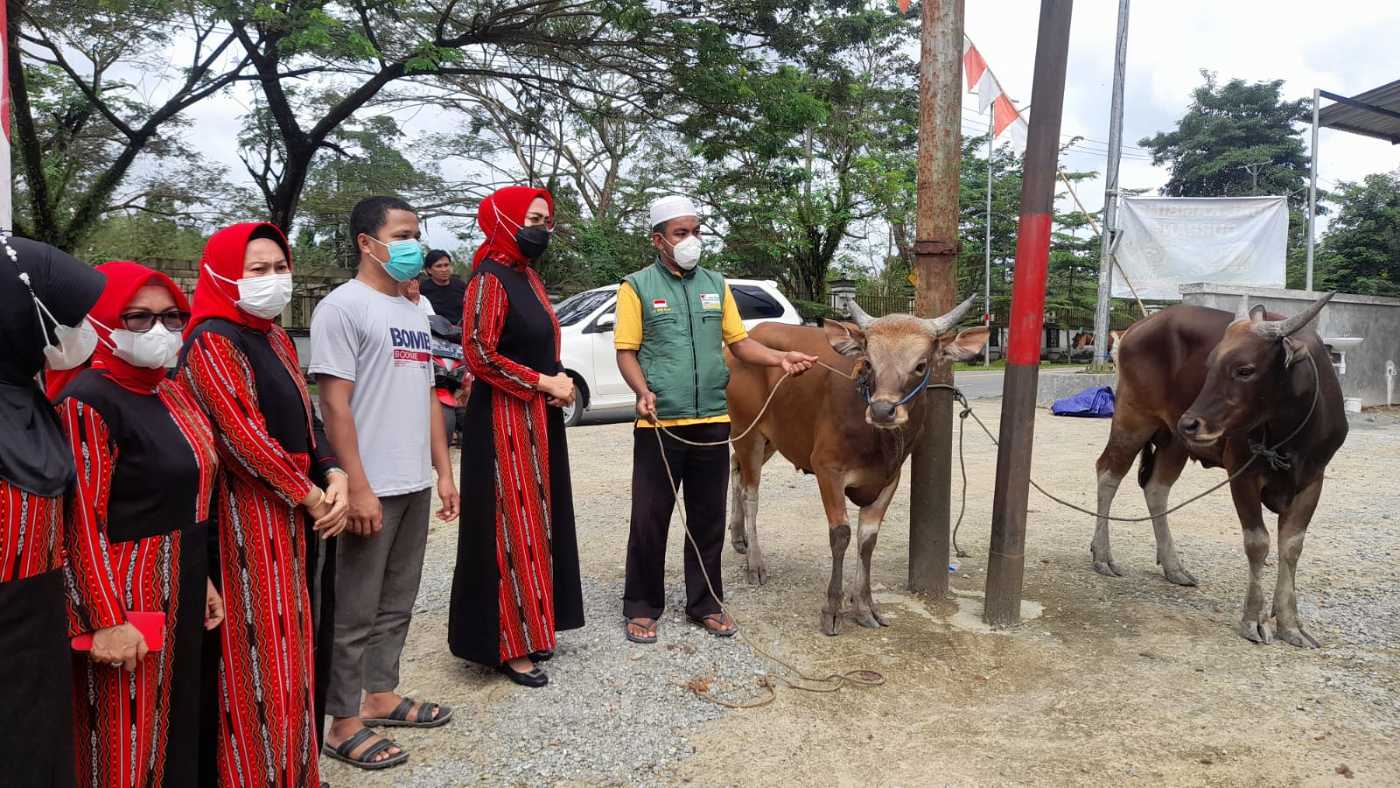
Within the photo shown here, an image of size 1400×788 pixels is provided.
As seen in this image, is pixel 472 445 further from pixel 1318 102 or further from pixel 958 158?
pixel 1318 102

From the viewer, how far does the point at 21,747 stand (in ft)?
5.92

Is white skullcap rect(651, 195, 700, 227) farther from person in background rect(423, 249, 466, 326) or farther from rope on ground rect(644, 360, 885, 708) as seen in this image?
person in background rect(423, 249, 466, 326)

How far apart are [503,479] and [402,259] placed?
105 centimetres

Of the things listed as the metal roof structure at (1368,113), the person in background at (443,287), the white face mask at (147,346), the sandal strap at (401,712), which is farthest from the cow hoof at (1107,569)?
the metal roof structure at (1368,113)

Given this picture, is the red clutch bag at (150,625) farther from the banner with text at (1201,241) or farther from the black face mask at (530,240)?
the banner with text at (1201,241)

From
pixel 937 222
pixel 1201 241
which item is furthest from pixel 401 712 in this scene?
pixel 1201 241

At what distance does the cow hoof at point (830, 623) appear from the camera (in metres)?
4.32

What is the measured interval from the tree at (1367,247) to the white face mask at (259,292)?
2439cm

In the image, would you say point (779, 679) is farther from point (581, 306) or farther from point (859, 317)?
point (581, 306)

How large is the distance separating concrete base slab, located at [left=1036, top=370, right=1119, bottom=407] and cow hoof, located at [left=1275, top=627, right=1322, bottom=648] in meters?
9.61

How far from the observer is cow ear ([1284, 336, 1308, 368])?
4.12 metres

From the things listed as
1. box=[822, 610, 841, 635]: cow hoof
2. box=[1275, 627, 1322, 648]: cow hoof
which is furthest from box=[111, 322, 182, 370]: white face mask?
box=[1275, 627, 1322, 648]: cow hoof

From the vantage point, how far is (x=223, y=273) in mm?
2477

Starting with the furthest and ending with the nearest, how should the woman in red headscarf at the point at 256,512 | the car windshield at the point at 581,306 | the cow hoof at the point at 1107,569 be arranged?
the car windshield at the point at 581,306, the cow hoof at the point at 1107,569, the woman in red headscarf at the point at 256,512
